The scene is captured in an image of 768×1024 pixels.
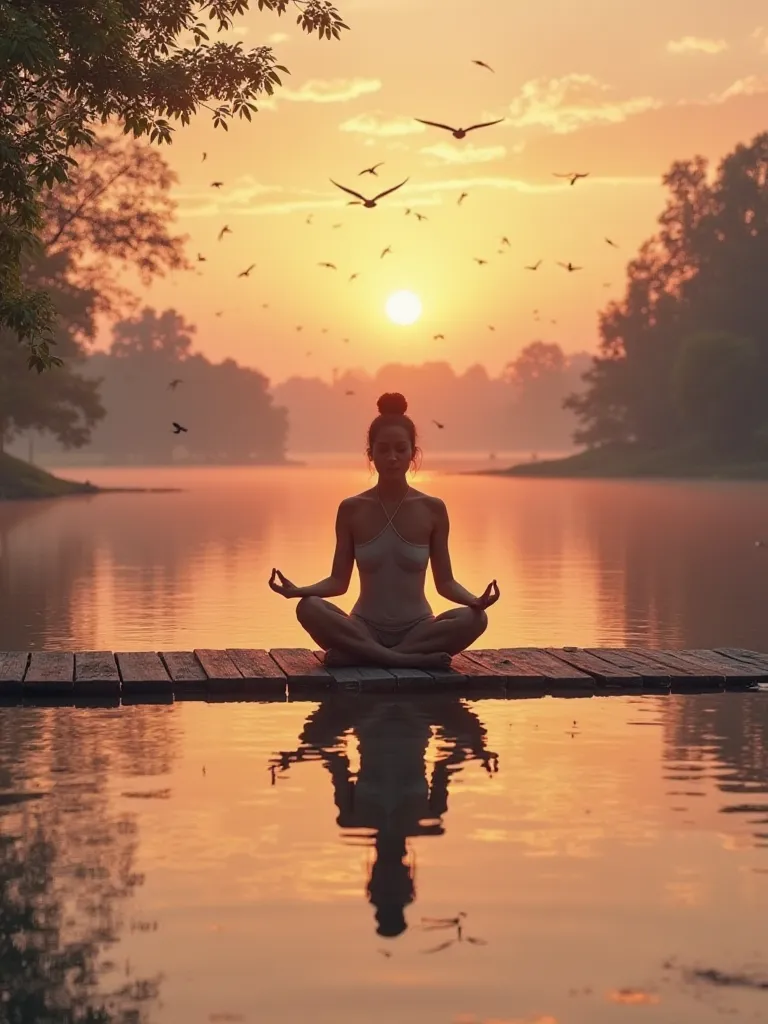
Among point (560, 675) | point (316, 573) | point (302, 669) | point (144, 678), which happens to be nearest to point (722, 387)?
point (316, 573)

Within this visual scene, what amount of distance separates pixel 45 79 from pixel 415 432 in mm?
7927

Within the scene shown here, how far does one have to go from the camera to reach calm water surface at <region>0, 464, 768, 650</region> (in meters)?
17.0

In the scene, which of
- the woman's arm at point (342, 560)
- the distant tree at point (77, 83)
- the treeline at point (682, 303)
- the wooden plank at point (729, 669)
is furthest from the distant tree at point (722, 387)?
the woman's arm at point (342, 560)

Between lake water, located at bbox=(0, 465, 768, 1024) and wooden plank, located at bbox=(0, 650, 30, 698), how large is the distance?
2.17ft

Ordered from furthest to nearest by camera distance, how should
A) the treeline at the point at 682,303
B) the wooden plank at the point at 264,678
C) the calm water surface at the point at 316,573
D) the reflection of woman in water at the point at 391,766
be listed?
the treeline at the point at 682,303 < the calm water surface at the point at 316,573 < the wooden plank at the point at 264,678 < the reflection of woman in water at the point at 391,766

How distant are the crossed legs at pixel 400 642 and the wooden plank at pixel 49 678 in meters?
1.73

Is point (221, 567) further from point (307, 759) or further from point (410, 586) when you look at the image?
point (307, 759)

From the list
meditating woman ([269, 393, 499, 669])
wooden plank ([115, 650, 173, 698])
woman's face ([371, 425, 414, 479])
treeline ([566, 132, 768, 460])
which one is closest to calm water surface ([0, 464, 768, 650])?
wooden plank ([115, 650, 173, 698])

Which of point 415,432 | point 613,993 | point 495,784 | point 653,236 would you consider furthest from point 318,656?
point 653,236

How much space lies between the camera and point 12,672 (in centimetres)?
1230

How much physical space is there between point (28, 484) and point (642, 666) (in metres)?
54.4

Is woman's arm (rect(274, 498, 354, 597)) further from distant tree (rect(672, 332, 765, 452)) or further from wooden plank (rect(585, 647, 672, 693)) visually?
distant tree (rect(672, 332, 765, 452))

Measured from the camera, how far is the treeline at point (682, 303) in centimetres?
10994

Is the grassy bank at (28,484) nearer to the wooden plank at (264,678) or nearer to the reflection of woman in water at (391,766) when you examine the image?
the wooden plank at (264,678)
